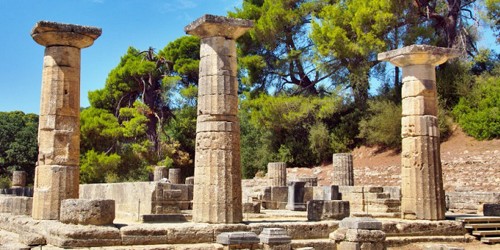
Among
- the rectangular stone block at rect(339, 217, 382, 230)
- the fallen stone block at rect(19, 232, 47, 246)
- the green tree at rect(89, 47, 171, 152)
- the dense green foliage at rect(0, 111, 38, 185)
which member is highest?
the green tree at rect(89, 47, 171, 152)

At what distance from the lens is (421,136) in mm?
13766

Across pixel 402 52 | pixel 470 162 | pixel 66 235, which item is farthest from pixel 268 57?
pixel 66 235

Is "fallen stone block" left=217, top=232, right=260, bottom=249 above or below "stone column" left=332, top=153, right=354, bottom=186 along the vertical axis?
below

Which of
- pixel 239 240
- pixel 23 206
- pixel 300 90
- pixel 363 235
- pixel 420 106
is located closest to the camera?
pixel 239 240

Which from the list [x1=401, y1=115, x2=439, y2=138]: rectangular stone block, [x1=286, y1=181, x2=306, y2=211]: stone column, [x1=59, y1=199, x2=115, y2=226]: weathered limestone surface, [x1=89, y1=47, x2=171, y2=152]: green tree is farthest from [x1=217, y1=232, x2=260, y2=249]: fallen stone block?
→ [x1=89, y1=47, x2=171, y2=152]: green tree

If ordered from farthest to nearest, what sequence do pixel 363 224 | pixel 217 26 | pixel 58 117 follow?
1. pixel 58 117
2. pixel 217 26
3. pixel 363 224

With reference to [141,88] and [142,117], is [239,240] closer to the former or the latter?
[142,117]

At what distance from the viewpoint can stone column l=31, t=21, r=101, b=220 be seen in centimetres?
1123

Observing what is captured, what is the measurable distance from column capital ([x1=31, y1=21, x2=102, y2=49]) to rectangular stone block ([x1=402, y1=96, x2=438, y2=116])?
7.45 meters

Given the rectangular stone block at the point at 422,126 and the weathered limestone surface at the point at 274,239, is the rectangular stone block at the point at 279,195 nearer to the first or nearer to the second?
the rectangular stone block at the point at 422,126

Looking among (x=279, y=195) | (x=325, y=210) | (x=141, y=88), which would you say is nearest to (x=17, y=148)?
(x=141, y=88)

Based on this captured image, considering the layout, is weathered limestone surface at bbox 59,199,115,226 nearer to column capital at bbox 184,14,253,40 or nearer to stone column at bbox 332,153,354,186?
column capital at bbox 184,14,253,40

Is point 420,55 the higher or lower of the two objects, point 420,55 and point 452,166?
the higher

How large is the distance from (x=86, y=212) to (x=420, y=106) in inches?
323
